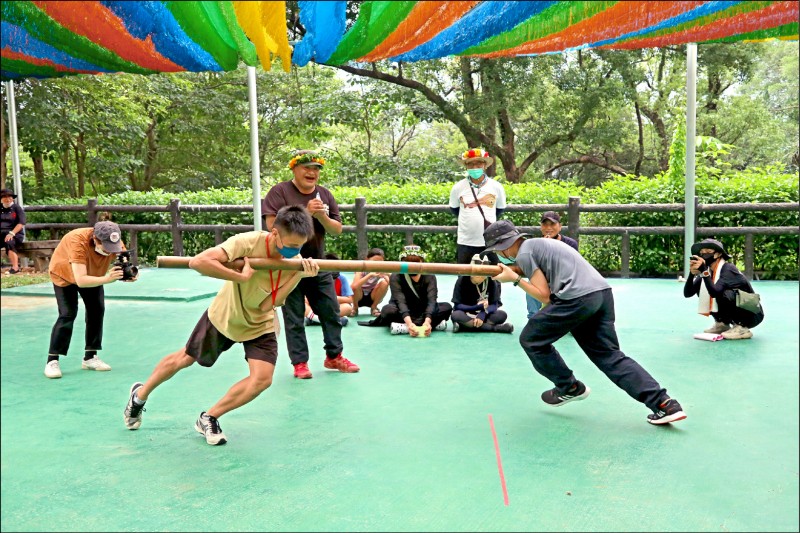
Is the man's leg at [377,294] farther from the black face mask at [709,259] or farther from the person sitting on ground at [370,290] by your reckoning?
the black face mask at [709,259]

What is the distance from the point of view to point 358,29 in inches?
155

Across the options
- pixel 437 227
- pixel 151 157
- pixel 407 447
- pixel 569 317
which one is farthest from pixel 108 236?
pixel 151 157

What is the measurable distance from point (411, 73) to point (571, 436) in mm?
15374

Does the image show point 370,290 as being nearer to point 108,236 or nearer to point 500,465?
point 108,236

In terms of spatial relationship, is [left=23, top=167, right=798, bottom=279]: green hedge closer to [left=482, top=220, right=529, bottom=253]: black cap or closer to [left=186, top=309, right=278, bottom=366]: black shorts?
[left=482, top=220, right=529, bottom=253]: black cap

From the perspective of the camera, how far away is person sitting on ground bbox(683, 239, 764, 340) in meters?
6.11

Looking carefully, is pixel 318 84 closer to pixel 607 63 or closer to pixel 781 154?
pixel 607 63

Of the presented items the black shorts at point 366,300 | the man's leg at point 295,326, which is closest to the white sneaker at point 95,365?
the man's leg at point 295,326

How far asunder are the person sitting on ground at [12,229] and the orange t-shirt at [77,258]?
23.5 ft

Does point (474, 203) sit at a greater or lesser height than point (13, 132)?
lesser

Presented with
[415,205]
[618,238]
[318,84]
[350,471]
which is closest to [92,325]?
[350,471]

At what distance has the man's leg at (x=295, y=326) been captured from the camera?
530 centimetres

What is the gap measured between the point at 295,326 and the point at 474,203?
2.21 meters

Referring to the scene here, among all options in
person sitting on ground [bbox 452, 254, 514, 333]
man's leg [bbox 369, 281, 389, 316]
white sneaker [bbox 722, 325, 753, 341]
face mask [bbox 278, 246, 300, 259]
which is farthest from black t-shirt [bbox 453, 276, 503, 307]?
face mask [bbox 278, 246, 300, 259]
